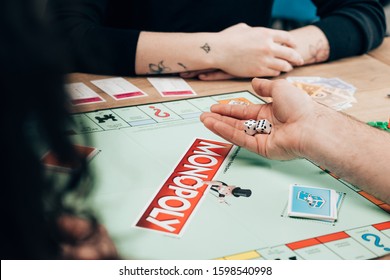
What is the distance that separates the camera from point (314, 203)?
109 centimetres

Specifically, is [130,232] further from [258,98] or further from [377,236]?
[258,98]

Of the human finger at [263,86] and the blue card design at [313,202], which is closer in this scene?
the blue card design at [313,202]

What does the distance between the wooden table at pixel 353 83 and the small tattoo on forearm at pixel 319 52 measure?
0.02 meters

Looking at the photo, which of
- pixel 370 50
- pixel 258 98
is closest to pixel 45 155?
pixel 258 98

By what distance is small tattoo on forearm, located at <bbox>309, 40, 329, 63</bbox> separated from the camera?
179cm

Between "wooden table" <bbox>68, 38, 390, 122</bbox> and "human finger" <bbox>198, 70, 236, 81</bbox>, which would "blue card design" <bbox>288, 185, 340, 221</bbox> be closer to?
"wooden table" <bbox>68, 38, 390, 122</bbox>

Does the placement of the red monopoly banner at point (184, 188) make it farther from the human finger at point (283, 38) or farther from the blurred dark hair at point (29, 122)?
the human finger at point (283, 38)

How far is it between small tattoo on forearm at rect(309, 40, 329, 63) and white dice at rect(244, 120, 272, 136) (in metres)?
0.59

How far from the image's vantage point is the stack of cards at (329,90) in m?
1.53

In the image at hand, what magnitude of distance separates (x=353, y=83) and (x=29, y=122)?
51.1 inches

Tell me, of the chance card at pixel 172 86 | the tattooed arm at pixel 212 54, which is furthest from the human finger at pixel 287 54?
the chance card at pixel 172 86

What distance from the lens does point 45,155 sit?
2.00 ft

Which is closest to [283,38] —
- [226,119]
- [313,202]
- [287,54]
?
[287,54]

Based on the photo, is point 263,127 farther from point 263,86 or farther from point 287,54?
point 287,54
